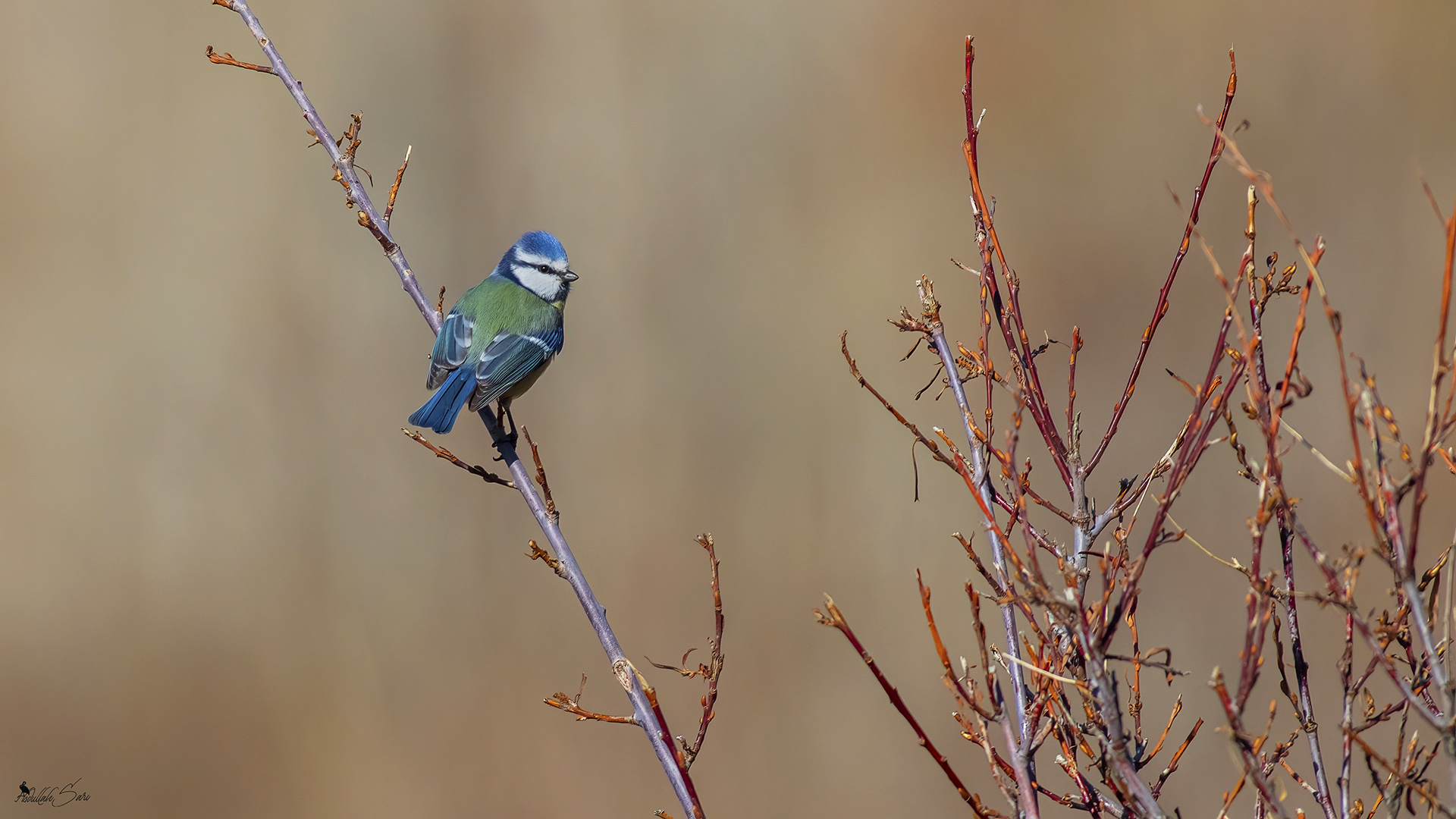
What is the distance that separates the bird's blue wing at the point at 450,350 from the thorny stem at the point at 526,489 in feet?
1.14

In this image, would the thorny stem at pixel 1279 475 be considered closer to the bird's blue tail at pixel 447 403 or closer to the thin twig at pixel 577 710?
the thin twig at pixel 577 710

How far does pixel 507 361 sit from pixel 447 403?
0.88 ft

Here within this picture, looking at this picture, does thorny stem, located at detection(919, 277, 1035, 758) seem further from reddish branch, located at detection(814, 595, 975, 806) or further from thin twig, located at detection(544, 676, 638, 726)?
thin twig, located at detection(544, 676, 638, 726)

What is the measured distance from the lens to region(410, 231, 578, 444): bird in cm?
320

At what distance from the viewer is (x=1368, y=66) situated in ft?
17.6

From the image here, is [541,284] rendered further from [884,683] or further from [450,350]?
[884,683]

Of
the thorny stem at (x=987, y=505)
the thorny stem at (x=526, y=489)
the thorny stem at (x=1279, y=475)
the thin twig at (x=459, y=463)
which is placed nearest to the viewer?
the thorny stem at (x=1279, y=475)

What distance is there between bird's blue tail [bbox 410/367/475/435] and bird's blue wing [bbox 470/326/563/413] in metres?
0.03

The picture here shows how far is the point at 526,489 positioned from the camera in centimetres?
235

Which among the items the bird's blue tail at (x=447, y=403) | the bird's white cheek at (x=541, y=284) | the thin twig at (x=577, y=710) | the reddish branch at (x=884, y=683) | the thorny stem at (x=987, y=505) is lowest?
the thin twig at (x=577, y=710)

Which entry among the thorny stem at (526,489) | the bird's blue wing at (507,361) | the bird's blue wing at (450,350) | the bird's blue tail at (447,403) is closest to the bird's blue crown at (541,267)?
the bird's blue wing at (507,361)

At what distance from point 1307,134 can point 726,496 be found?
3.93 m

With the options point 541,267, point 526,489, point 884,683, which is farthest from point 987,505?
point 541,267

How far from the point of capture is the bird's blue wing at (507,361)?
321 cm
